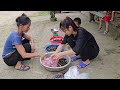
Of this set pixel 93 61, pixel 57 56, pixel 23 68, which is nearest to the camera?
pixel 57 56

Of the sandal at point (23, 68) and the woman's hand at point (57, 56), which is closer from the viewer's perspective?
the woman's hand at point (57, 56)

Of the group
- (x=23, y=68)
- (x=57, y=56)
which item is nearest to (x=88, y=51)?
(x=57, y=56)

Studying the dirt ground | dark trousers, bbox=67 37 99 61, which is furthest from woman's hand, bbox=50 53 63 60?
dark trousers, bbox=67 37 99 61

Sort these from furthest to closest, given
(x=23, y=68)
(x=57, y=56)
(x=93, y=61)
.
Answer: (x=93, y=61), (x=23, y=68), (x=57, y=56)

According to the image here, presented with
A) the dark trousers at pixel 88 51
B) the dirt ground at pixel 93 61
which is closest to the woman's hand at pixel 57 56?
the dirt ground at pixel 93 61

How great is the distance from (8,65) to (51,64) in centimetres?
73

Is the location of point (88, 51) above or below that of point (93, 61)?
above

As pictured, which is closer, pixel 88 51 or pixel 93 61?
pixel 88 51

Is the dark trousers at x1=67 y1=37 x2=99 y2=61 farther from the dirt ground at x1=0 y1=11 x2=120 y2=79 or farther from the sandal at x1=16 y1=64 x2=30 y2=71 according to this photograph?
the sandal at x1=16 y1=64 x2=30 y2=71

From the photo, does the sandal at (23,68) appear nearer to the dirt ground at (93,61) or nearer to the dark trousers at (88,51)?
the dirt ground at (93,61)

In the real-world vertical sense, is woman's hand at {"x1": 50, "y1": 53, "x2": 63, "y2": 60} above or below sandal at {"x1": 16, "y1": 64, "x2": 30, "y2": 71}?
above

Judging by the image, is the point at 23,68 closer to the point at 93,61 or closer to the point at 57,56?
the point at 57,56
